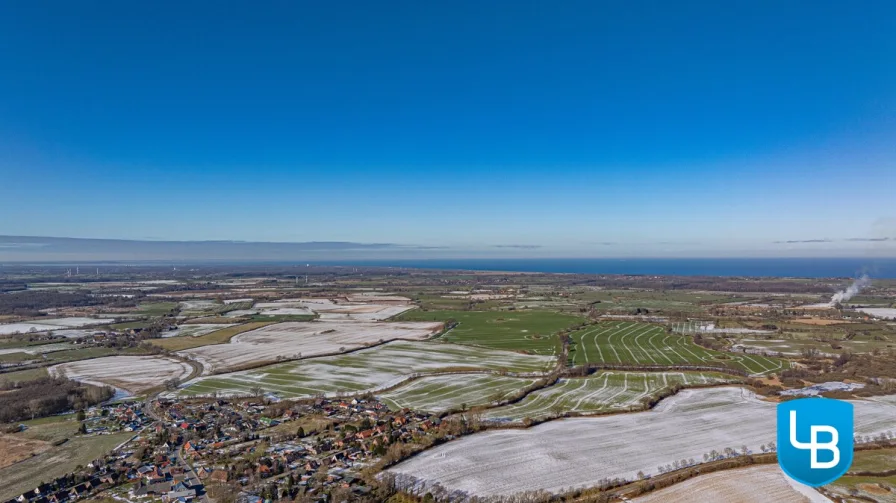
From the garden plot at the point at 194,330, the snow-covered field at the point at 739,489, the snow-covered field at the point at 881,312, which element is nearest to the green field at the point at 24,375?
the garden plot at the point at 194,330

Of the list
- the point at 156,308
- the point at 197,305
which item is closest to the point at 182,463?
the point at 156,308

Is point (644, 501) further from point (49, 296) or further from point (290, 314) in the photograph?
point (49, 296)

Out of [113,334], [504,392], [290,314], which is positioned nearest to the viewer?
[504,392]

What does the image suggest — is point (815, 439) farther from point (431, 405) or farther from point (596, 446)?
point (431, 405)

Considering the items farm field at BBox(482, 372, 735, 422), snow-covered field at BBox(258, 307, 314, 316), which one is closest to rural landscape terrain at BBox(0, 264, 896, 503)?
farm field at BBox(482, 372, 735, 422)

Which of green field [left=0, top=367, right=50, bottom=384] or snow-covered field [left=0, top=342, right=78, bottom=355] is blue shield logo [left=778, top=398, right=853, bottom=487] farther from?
snow-covered field [left=0, top=342, right=78, bottom=355]

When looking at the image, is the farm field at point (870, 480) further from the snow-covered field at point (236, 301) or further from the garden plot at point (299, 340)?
the snow-covered field at point (236, 301)

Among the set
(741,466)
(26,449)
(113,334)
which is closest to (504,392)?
(741,466)
